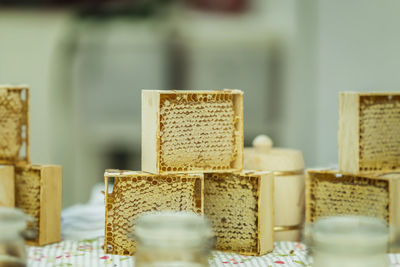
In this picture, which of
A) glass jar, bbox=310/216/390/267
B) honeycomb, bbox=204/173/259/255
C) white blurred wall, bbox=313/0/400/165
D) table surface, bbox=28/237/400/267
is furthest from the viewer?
white blurred wall, bbox=313/0/400/165

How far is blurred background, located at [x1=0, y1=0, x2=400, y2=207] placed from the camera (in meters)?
3.04

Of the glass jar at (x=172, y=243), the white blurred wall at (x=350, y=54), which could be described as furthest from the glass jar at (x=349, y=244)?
the white blurred wall at (x=350, y=54)

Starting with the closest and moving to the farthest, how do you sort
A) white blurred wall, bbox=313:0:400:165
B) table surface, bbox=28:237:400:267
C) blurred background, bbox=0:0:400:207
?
table surface, bbox=28:237:400:267 → white blurred wall, bbox=313:0:400:165 → blurred background, bbox=0:0:400:207

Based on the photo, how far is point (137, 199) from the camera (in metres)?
1.12

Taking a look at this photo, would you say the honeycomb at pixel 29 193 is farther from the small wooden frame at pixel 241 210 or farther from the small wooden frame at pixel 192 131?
the small wooden frame at pixel 241 210

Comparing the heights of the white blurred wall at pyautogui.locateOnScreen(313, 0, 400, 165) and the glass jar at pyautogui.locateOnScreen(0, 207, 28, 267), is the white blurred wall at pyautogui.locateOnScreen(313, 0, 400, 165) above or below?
above

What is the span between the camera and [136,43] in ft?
10.2

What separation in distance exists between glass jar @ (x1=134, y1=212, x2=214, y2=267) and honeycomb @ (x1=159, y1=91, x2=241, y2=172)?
1.33ft

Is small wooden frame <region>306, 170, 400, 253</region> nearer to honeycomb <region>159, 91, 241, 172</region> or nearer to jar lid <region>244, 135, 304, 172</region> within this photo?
jar lid <region>244, 135, 304, 172</region>

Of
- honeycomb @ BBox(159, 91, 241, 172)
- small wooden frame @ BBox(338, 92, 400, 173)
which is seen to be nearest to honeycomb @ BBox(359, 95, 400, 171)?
small wooden frame @ BBox(338, 92, 400, 173)

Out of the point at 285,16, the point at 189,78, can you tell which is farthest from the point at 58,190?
the point at 285,16

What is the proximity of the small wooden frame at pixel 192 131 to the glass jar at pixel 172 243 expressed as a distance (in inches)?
15.7

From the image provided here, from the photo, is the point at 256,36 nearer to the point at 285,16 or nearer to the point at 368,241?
the point at 285,16

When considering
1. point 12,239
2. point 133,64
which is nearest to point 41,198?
point 12,239
